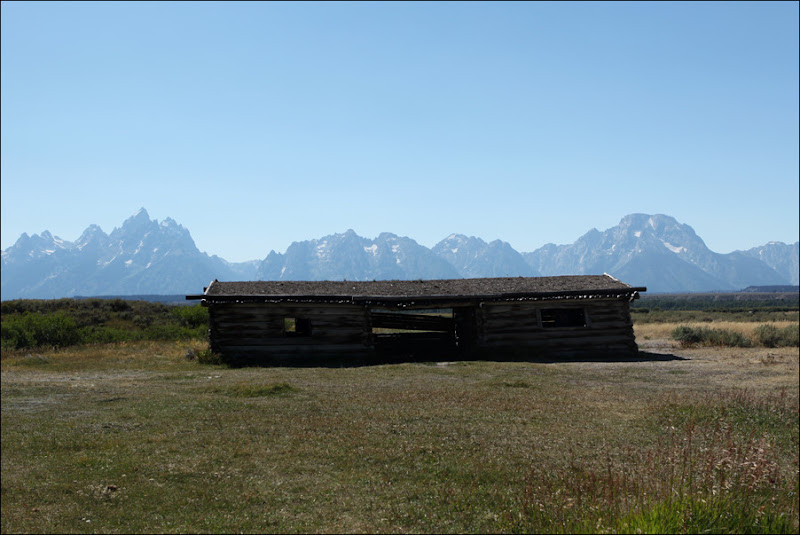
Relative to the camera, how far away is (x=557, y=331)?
26125 millimetres

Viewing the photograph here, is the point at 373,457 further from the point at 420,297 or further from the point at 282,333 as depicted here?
the point at 420,297

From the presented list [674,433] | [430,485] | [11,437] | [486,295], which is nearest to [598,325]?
[486,295]

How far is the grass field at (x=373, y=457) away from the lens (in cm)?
598

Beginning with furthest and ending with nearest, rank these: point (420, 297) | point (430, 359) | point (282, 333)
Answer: point (430, 359), point (420, 297), point (282, 333)

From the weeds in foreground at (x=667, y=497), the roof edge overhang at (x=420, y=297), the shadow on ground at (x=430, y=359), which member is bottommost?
the shadow on ground at (x=430, y=359)

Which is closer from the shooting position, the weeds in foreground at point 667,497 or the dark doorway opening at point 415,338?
the weeds in foreground at point 667,497

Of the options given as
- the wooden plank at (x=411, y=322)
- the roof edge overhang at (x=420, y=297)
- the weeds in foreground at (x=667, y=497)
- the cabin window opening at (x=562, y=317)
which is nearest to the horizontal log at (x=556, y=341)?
the roof edge overhang at (x=420, y=297)

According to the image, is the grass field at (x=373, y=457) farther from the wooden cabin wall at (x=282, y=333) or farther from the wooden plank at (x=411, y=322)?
the wooden plank at (x=411, y=322)

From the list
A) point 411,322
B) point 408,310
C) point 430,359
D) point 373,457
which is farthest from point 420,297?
point 373,457

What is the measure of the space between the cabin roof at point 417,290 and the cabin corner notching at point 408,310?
0.04 meters

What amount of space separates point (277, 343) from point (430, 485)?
1725 cm

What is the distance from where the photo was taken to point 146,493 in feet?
20.9

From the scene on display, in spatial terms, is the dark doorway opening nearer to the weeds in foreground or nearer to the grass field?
the grass field

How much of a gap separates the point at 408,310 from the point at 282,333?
5852 millimetres
